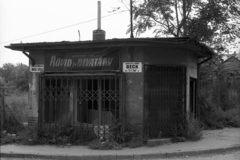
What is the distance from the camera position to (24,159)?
27.8ft

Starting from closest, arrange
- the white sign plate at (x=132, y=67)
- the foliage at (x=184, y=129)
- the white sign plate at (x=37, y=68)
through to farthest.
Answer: the white sign plate at (x=132, y=67) < the foliage at (x=184, y=129) < the white sign plate at (x=37, y=68)

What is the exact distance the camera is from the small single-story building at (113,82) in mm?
9672

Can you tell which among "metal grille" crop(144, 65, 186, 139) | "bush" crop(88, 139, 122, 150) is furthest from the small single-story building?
"bush" crop(88, 139, 122, 150)

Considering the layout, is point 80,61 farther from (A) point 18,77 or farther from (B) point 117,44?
(A) point 18,77

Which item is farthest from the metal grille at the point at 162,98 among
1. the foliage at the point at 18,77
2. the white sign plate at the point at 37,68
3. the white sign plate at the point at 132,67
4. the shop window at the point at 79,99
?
the foliage at the point at 18,77

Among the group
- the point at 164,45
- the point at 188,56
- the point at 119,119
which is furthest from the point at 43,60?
the point at 188,56

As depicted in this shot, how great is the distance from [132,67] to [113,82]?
2.99ft

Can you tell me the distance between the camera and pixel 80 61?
1027 centimetres

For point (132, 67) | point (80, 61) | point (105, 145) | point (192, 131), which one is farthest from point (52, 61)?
point (192, 131)

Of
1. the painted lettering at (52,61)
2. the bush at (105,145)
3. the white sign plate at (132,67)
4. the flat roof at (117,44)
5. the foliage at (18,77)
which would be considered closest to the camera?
the bush at (105,145)

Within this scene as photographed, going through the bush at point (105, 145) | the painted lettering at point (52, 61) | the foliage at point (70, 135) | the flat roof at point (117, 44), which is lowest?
the bush at point (105, 145)

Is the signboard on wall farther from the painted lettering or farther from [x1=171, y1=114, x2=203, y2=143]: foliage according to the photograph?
[x1=171, y1=114, x2=203, y2=143]: foliage

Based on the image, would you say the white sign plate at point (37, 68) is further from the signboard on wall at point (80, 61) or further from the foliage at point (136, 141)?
the foliage at point (136, 141)

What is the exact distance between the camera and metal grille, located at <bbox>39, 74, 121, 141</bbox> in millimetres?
9859
